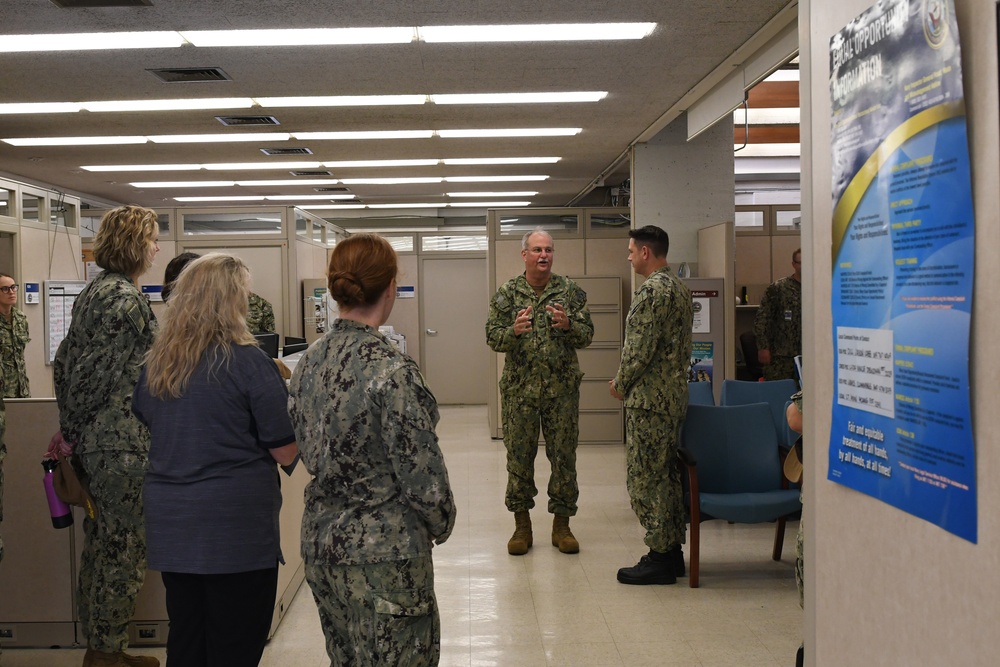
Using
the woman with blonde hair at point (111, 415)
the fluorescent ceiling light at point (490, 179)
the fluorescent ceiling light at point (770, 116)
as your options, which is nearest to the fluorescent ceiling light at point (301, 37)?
the woman with blonde hair at point (111, 415)

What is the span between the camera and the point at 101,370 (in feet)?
10.3

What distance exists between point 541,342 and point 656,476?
1.04 meters

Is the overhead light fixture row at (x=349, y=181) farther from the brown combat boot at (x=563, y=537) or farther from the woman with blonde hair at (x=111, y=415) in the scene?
the woman with blonde hair at (x=111, y=415)

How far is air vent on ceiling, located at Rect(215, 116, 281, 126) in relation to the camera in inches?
274

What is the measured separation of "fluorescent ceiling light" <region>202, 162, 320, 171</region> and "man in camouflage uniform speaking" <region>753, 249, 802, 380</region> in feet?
15.8

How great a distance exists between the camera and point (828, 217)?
6.62ft

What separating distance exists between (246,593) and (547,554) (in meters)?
2.92

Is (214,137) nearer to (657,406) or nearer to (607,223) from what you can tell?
(607,223)

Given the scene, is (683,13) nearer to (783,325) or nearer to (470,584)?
(470,584)

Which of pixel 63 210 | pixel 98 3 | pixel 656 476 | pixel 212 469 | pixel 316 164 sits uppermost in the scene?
pixel 316 164

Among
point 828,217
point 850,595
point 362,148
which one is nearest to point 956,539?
point 850,595

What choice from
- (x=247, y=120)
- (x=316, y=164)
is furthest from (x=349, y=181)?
(x=247, y=120)

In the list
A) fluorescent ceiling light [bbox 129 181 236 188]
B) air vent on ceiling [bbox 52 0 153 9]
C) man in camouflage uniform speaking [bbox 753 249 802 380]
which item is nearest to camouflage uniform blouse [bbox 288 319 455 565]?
air vent on ceiling [bbox 52 0 153 9]

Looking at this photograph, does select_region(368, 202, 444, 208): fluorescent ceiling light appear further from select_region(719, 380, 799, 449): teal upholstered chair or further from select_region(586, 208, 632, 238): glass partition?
select_region(719, 380, 799, 449): teal upholstered chair
